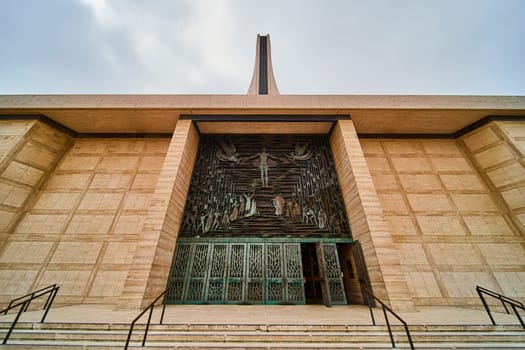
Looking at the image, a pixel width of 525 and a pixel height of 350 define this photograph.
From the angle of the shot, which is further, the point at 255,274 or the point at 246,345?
the point at 255,274

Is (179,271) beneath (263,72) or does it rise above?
beneath

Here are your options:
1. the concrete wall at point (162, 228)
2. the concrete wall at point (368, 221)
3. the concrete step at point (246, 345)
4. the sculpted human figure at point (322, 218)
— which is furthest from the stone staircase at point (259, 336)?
the sculpted human figure at point (322, 218)

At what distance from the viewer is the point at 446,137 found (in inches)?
335

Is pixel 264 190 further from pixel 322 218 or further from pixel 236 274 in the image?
pixel 236 274

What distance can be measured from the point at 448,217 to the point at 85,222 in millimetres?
12149

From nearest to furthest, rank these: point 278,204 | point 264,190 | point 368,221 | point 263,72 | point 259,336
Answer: point 259,336 → point 368,221 → point 278,204 → point 264,190 → point 263,72

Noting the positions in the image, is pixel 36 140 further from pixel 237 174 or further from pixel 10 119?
pixel 237 174

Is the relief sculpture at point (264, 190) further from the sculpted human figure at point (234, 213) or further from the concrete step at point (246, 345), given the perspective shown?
the concrete step at point (246, 345)

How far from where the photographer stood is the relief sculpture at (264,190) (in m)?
6.45

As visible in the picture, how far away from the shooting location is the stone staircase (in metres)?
2.77

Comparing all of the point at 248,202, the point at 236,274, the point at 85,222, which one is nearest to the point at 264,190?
the point at 248,202

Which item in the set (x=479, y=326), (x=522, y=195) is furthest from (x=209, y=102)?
(x=522, y=195)

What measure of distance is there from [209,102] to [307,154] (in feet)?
13.7

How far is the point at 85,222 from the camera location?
666 cm
